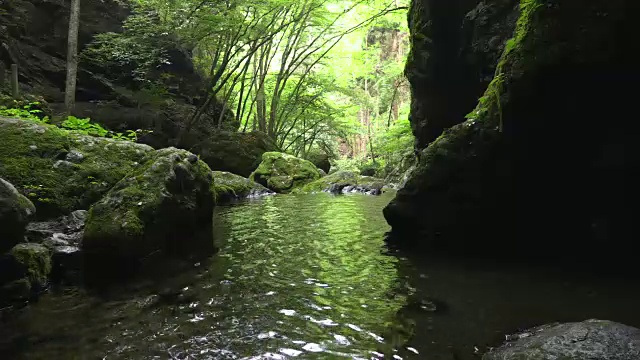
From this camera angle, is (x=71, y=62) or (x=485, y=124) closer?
(x=485, y=124)

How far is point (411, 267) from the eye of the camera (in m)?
5.06

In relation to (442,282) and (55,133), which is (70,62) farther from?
(442,282)

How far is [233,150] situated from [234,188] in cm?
526

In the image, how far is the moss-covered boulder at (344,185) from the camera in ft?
58.3

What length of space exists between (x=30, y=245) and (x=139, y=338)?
2113 millimetres

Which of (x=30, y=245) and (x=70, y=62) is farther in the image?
(x=70, y=62)

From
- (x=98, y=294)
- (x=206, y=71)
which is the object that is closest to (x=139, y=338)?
(x=98, y=294)

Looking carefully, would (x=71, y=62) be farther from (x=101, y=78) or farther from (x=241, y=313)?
(x=241, y=313)

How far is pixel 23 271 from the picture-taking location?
3.88 m

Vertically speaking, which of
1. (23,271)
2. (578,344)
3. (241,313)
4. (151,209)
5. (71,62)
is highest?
(71,62)

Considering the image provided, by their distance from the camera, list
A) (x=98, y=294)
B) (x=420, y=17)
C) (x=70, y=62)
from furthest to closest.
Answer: (x=70, y=62) < (x=420, y=17) < (x=98, y=294)

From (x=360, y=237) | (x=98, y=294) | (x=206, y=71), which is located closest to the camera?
(x=98, y=294)

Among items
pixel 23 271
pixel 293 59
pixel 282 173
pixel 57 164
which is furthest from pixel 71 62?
pixel 293 59

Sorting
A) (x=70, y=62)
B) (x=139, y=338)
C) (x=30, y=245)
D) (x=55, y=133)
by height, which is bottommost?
(x=139, y=338)
